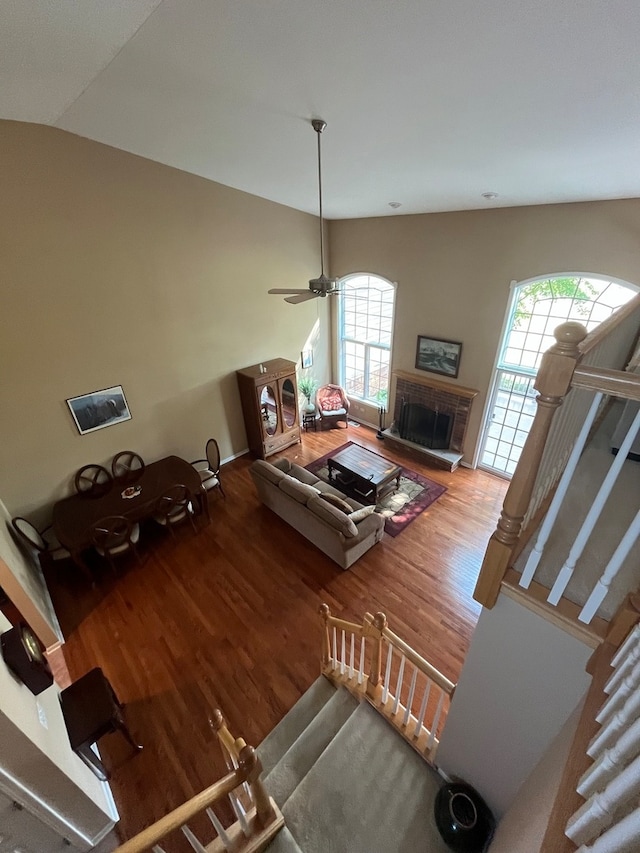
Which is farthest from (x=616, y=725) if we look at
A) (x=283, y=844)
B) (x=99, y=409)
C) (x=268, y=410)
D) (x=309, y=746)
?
(x=268, y=410)

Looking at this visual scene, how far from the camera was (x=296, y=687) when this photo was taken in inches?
121

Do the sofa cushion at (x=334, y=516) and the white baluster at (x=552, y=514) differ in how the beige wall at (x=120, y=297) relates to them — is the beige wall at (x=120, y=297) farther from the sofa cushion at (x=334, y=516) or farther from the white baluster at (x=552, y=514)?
the white baluster at (x=552, y=514)

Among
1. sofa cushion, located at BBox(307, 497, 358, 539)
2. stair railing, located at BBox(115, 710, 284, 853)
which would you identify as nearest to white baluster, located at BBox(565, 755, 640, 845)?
stair railing, located at BBox(115, 710, 284, 853)

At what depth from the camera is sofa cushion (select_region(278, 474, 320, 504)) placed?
4.25 m

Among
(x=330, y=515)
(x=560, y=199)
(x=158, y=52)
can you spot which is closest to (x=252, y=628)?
(x=330, y=515)

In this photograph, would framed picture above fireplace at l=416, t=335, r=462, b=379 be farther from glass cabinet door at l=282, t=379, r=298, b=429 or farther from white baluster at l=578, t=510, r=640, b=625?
white baluster at l=578, t=510, r=640, b=625

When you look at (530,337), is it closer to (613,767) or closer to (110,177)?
(613,767)

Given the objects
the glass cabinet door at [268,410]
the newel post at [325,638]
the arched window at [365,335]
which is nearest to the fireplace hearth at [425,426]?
the arched window at [365,335]

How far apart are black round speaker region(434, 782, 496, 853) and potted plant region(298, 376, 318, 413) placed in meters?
5.82

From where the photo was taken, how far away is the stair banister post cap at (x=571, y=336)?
1.14 meters

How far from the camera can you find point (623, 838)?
0.63 meters

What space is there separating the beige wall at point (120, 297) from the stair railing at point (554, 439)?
472 centimetres

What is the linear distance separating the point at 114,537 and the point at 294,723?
2.76m

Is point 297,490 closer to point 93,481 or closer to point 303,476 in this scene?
point 303,476
